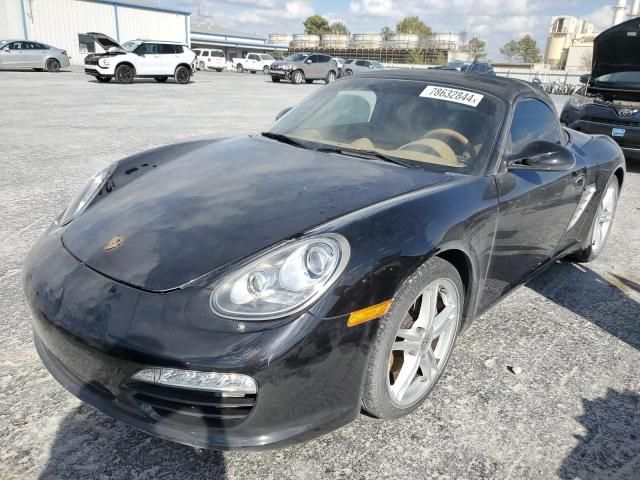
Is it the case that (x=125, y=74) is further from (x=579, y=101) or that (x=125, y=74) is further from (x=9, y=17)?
(x=9, y=17)

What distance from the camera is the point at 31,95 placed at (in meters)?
13.6

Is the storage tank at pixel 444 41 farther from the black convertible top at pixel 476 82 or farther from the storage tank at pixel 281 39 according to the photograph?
the black convertible top at pixel 476 82

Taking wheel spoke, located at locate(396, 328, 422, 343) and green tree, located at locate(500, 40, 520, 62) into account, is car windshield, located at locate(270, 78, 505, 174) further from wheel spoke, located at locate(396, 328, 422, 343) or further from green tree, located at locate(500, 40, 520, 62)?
green tree, located at locate(500, 40, 520, 62)

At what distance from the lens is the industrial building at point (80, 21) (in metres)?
33.8

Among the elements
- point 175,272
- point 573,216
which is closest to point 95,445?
point 175,272

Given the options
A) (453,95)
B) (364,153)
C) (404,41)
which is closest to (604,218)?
(453,95)

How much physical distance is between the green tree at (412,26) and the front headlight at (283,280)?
10984 centimetres

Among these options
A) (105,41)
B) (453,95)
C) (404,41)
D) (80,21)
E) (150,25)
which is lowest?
(453,95)

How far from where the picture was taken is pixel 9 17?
33.4 meters

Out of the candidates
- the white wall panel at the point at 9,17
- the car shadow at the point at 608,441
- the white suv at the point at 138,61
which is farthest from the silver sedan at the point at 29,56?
the car shadow at the point at 608,441

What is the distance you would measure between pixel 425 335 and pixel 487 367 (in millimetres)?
614

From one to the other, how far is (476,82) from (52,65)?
27431 millimetres

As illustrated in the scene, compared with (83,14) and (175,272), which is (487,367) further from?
(83,14)

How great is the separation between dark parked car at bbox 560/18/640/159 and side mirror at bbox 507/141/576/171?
5.51 meters
